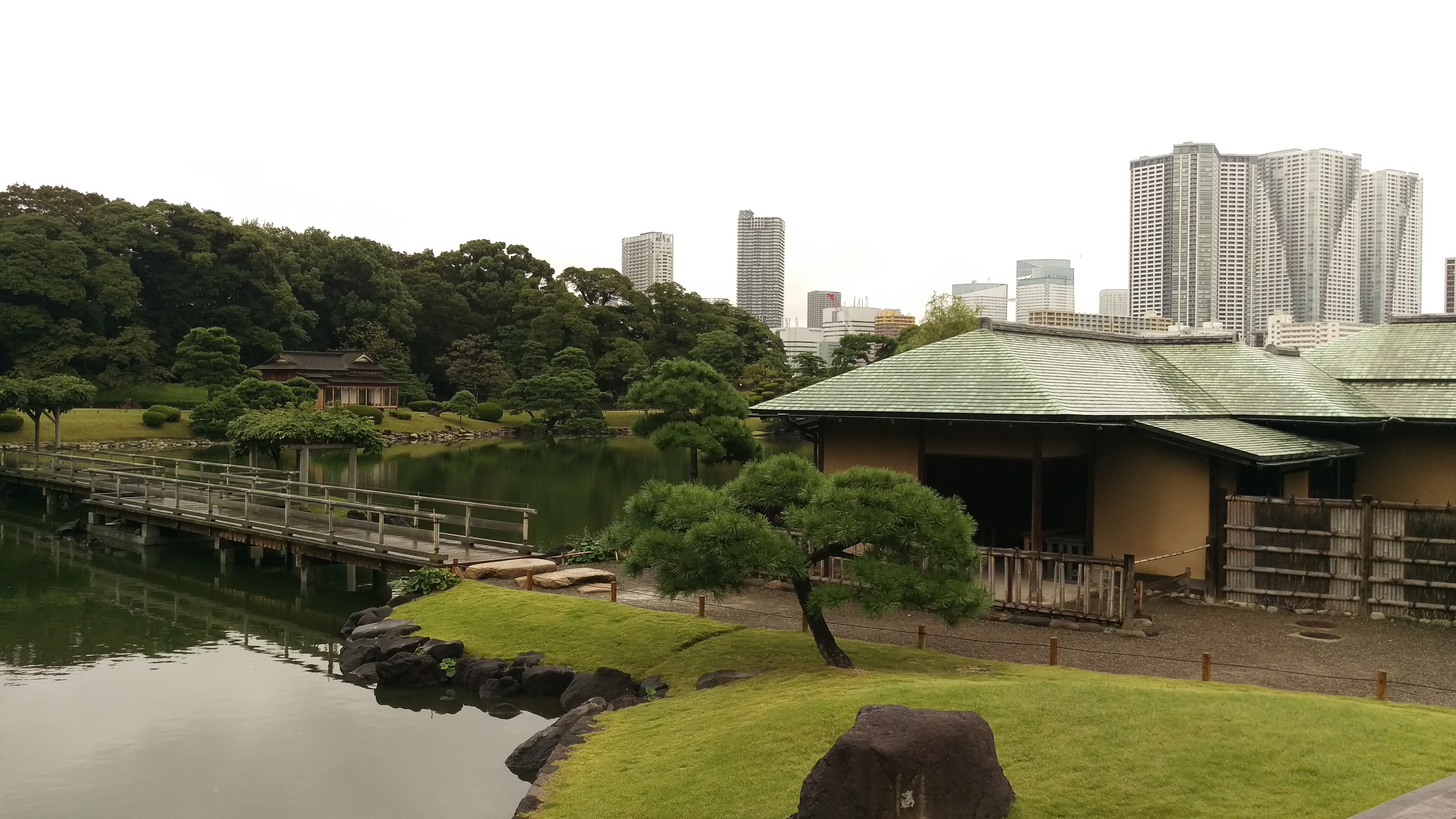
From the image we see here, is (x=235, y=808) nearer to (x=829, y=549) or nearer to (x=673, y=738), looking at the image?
(x=673, y=738)

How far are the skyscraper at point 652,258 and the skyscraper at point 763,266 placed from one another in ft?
80.1

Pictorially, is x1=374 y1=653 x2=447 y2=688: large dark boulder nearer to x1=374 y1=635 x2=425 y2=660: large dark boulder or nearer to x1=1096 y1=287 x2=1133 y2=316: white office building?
x1=374 y1=635 x2=425 y2=660: large dark boulder

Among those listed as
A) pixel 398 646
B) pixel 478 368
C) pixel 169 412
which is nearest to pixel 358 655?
pixel 398 646

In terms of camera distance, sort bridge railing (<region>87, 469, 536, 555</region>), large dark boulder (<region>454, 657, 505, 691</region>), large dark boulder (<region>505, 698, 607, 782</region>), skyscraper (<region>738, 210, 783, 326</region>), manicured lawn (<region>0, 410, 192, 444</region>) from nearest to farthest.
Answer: large dark boulder (<region>505, 698, 607, 782</region>) < large dark boulder (<region>454, 657, 505, 691</region>) < bridge railing (<region>87, 469, 536, 555</region>) < manicured lawn (<region>0, 410, 192, 444</region>) < skyscraper (<region>738, 210, 783, 326</region>)

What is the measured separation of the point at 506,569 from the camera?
55.9 ft

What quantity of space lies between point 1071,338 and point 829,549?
10107mm

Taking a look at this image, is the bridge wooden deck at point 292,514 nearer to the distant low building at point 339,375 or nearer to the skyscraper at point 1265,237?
the distant low building at point 339,375

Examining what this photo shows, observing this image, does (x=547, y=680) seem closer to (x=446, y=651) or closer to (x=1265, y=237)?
(x=446, y=651)

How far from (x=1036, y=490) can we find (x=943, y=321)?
29.4 metres

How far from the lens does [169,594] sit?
20.8 metres

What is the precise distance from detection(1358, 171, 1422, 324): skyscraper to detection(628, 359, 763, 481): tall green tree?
104832 millimetres

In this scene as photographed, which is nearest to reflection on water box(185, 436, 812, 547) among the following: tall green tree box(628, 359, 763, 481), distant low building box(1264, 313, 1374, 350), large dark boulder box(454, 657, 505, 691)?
tall green tree box(628, 359, 763, 481)

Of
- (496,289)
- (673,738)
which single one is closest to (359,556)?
(673,738)

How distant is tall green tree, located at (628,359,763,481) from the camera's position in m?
28.4
